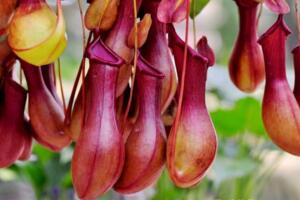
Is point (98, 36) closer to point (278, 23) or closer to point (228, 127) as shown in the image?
point (278, 23)

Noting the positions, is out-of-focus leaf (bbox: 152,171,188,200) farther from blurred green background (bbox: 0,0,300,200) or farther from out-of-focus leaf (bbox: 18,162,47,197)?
out-of-focus leaf (bbox: 18,162,47,197)

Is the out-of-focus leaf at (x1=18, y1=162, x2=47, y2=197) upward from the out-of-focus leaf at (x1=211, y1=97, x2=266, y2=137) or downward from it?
downward

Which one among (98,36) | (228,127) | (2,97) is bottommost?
(228,127)

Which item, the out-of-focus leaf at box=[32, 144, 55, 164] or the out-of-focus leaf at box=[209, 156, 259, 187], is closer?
the out-of-focus leaf at box=[209, 156, 259, 187]

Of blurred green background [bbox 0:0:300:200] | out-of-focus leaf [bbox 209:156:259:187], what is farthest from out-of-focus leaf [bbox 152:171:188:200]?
out-of-focus leaf [bbox 209:156:259:187]

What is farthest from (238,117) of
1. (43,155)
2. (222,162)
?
(43,155)

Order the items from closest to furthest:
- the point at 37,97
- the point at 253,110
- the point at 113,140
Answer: the point at 113,140
the point at 37,97
the point at 253,110

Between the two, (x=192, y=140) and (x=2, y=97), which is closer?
(x=192, y=140)

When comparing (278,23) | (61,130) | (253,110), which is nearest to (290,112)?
(278,23)

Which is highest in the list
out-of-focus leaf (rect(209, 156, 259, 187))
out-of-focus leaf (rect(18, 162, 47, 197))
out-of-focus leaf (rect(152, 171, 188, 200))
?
out-of-focus leaf (rect(209, 156, 259, 187))
